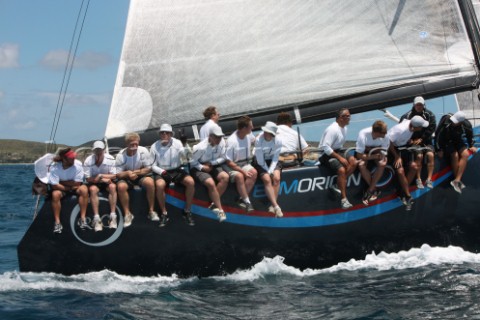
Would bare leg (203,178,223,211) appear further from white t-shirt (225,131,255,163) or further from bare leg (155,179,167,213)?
bare leg (155,179,167,213)

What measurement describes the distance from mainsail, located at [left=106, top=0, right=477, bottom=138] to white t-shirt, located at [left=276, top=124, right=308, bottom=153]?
1.53 ft

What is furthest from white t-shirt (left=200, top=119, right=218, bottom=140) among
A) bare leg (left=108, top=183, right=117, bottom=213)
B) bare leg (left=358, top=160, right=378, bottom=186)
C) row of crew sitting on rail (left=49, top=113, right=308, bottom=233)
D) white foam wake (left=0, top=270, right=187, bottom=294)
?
bare leg (left=358, top=160, right=378, bottom=186)

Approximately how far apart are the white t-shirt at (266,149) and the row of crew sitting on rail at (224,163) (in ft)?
0.04

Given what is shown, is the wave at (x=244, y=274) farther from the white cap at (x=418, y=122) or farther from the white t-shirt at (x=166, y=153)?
the white cap at (x=418, y=122)

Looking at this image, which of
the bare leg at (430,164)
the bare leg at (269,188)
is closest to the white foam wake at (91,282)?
the bare leg at (269,188)

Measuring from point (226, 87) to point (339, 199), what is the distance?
2.14 metres

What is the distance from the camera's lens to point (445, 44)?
29.6ft

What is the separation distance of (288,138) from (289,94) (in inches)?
28.8

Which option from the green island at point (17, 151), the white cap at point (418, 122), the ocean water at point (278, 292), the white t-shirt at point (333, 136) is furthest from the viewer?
the green island at point (17, 151)

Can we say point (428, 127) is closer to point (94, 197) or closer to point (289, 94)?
point (289, 94)

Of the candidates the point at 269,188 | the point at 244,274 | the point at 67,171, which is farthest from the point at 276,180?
the point at 67,171

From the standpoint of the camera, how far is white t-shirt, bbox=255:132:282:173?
833 cm

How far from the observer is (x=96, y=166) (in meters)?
8.38

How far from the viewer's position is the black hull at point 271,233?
8445 millimetres
